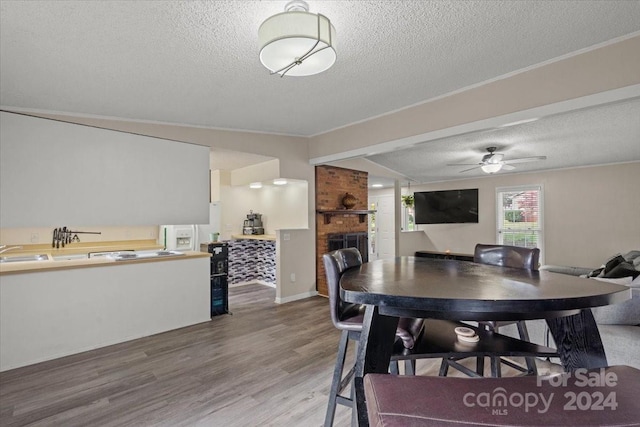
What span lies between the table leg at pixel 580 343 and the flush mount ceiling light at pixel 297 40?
1806 mm

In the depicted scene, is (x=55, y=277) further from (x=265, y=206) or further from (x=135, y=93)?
(x=265, y=206)

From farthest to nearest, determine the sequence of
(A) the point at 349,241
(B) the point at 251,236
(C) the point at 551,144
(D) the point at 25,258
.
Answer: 1. (B) the point at 251,236
2. (A) the point at 349,241
3. (C) the point at 551,144
4. (D) the point at 25,258

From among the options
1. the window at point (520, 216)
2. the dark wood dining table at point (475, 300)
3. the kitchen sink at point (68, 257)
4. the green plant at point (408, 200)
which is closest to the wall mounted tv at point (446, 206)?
the green plant at point (408, 200)

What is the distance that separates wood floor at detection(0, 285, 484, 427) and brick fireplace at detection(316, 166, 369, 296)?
1.81 metres

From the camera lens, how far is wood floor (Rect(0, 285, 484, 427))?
2.06m

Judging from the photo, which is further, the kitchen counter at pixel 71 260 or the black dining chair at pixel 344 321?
the kitchen counter at pixel 71 260

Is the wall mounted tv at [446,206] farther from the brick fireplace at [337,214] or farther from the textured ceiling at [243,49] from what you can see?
the textured ceiling at [243,49]

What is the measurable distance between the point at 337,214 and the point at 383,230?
3380 millimetres

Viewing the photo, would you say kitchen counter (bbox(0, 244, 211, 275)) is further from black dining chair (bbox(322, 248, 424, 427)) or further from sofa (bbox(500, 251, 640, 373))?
sofa (bbox(500, 251, 640, 373))

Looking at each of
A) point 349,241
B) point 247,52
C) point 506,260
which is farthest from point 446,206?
point 247,52

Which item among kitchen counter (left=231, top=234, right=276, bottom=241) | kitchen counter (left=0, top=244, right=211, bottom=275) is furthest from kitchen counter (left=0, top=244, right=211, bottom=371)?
kitchen counter (left=231, top=234, right=276, bottom=241)

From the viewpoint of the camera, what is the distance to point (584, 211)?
613cm

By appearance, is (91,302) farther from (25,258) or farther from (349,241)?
(349,241)

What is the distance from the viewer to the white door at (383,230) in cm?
837
